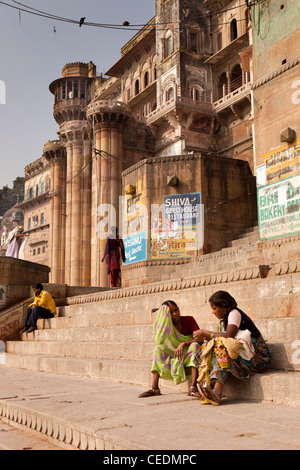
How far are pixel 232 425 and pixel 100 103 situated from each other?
73.4ft

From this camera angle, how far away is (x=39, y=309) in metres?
9.66

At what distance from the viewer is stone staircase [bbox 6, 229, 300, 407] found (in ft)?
12.8

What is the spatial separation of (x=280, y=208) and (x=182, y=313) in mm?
→ 3440

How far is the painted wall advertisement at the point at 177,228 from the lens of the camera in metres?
13.1

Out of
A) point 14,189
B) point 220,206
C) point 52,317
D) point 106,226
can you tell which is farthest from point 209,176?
point 14,189

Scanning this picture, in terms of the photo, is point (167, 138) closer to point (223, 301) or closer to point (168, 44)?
point (168, 44)

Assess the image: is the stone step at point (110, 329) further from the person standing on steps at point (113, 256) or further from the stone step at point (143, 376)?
the person standing on steps at point (113, 256)

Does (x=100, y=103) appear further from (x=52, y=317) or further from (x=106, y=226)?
(x=52, y=317)

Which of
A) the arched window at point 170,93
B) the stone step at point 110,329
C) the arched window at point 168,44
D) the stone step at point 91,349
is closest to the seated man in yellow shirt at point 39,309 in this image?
the stone step at point 110,329

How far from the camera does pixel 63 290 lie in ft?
39.2

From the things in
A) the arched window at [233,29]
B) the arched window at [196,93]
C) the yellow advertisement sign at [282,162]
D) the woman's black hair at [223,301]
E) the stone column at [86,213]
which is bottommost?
the woman's black hair at [223,301]

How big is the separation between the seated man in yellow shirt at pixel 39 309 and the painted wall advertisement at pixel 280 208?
440 cm

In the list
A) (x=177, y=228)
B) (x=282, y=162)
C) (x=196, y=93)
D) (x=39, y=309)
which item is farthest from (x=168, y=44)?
(x=39, y=309)

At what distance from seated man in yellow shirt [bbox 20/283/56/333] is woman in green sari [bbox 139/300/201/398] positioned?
5.65 m
